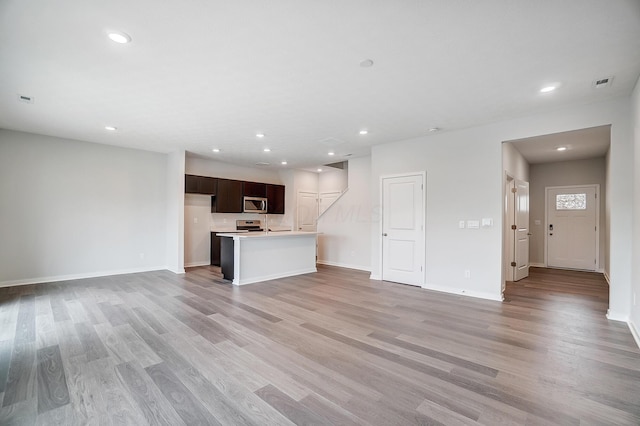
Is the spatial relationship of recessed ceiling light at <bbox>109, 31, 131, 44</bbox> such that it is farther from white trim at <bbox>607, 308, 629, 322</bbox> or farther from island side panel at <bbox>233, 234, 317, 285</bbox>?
white trim at <bbox>607, 308, 629, 322</bbox>

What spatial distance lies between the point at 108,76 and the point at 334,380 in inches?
145

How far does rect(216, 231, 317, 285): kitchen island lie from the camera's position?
555 centimetres

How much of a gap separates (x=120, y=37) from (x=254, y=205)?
6134mm

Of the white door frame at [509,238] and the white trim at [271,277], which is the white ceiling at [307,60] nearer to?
the white door frame at [509,238]

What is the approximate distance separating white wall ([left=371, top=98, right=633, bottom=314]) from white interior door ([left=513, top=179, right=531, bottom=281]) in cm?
174


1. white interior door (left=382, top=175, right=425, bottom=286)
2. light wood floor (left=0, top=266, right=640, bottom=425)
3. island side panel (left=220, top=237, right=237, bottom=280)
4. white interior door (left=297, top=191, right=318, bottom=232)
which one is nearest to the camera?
light wood floor (left=0, top=266, right=640, bottom=425)

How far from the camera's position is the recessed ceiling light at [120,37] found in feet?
7.78

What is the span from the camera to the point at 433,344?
2938 millimetres

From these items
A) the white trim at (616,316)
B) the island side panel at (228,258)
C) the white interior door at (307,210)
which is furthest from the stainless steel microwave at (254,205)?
the white trim at (616,316)

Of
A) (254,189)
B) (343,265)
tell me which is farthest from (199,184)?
(343,265)

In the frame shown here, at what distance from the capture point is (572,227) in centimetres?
710

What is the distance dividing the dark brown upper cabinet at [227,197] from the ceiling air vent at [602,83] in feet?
23.2

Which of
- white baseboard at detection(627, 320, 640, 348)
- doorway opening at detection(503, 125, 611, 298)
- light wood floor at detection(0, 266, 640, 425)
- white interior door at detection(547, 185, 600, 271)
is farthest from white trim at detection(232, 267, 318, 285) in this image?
white interior door at detection(547, 185, 600, 271)

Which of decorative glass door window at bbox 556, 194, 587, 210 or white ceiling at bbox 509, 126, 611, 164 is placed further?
decorative glass door window at bbox 556, 194, 587, 210
